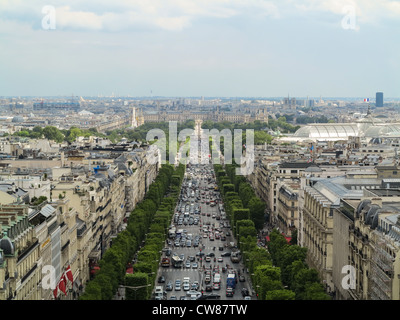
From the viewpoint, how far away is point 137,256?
204ft

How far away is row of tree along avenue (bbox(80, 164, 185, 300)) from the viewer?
49.8 metres

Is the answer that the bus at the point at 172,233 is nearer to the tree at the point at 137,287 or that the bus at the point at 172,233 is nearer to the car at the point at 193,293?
the car at the point at 193,293

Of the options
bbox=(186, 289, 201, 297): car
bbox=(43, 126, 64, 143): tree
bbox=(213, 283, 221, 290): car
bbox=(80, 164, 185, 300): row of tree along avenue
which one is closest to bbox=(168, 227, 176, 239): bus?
bbox=(80, 164, 185, 300): row of tree along avenue

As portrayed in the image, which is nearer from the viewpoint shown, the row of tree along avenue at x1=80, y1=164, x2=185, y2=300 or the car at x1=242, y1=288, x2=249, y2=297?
the row of tree along avenue at x1=80, y1=164, x2=185, y2=300

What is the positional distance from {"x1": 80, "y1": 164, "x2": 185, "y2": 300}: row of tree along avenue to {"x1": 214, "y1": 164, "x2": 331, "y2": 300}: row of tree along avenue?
6680 millimetres

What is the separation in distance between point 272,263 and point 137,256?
33.5 feet

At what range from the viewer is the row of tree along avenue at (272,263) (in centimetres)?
4703

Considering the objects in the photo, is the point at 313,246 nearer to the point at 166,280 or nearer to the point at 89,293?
the point at 166,280

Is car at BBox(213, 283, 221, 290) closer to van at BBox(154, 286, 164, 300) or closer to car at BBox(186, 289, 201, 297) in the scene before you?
car at BBox(186, 289, 201, 297)

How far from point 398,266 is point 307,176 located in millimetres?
30761

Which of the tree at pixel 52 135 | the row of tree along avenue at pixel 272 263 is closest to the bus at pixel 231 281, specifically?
the row of tree along avenue at pixel 272 263

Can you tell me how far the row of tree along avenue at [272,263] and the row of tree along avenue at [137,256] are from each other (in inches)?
263

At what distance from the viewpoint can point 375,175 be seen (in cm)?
6756
